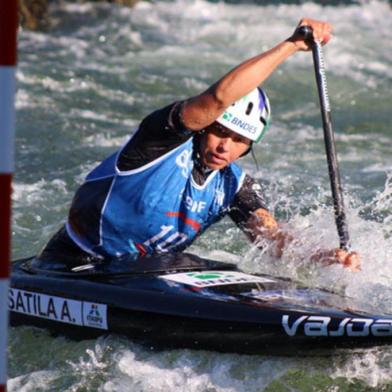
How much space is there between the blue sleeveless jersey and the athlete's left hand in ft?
1.98

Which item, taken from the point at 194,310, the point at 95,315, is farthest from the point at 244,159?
the point at 194,310

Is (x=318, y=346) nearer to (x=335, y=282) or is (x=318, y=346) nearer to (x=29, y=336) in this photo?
(x=335, y=282)

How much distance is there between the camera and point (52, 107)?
11.2 metres

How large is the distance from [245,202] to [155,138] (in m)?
0.78

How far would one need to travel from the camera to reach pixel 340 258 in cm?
566

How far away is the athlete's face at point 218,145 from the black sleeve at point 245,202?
1.29 feet

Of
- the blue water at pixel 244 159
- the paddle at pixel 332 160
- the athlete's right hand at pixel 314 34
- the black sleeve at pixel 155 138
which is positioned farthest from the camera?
the paddle at pixel 332 160

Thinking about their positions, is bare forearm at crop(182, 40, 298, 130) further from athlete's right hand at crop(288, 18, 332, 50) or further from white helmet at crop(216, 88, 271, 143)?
athlete's right hand at crop(288, 18, 332, 50)

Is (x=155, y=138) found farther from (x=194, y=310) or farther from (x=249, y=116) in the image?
(x=194, y=310)

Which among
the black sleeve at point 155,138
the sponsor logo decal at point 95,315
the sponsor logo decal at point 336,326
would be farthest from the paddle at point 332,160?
the sponsor logo decal at point 95,315

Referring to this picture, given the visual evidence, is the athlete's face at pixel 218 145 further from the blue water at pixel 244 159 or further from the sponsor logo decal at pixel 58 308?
the sponsor logo decal at pixel 58 308

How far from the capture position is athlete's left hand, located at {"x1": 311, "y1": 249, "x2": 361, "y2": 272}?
5.64 meters

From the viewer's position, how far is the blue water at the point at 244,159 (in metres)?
5.12

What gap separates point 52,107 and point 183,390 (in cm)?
662
